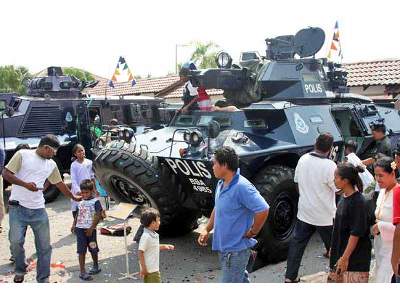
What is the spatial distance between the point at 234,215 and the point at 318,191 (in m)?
1.48

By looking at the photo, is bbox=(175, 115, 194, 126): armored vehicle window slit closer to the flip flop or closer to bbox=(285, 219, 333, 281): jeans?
the flip flop

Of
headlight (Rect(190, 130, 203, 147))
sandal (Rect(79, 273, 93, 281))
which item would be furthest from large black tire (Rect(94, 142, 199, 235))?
sandal (Rect(79, 273, 93, 281))

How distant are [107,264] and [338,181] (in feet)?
11.5

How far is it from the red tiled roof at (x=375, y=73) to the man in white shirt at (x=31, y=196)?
11.3 metres

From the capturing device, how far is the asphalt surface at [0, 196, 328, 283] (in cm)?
593

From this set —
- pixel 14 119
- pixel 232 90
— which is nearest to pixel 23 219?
pixel 232 90

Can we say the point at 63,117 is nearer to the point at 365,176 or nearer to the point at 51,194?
the point at 51,194

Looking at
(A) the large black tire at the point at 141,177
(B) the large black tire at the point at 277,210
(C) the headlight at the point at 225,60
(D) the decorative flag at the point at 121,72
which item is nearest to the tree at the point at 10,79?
(D) the decorative flag at the point at 121,72

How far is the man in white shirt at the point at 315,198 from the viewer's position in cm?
502

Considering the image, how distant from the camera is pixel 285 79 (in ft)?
26.8

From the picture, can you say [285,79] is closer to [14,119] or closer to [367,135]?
[367,135]

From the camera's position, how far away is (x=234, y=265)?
154 inches

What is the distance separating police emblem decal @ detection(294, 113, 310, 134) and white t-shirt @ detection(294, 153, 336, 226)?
1874 mm

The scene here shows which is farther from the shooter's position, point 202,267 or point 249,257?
point 202,267
